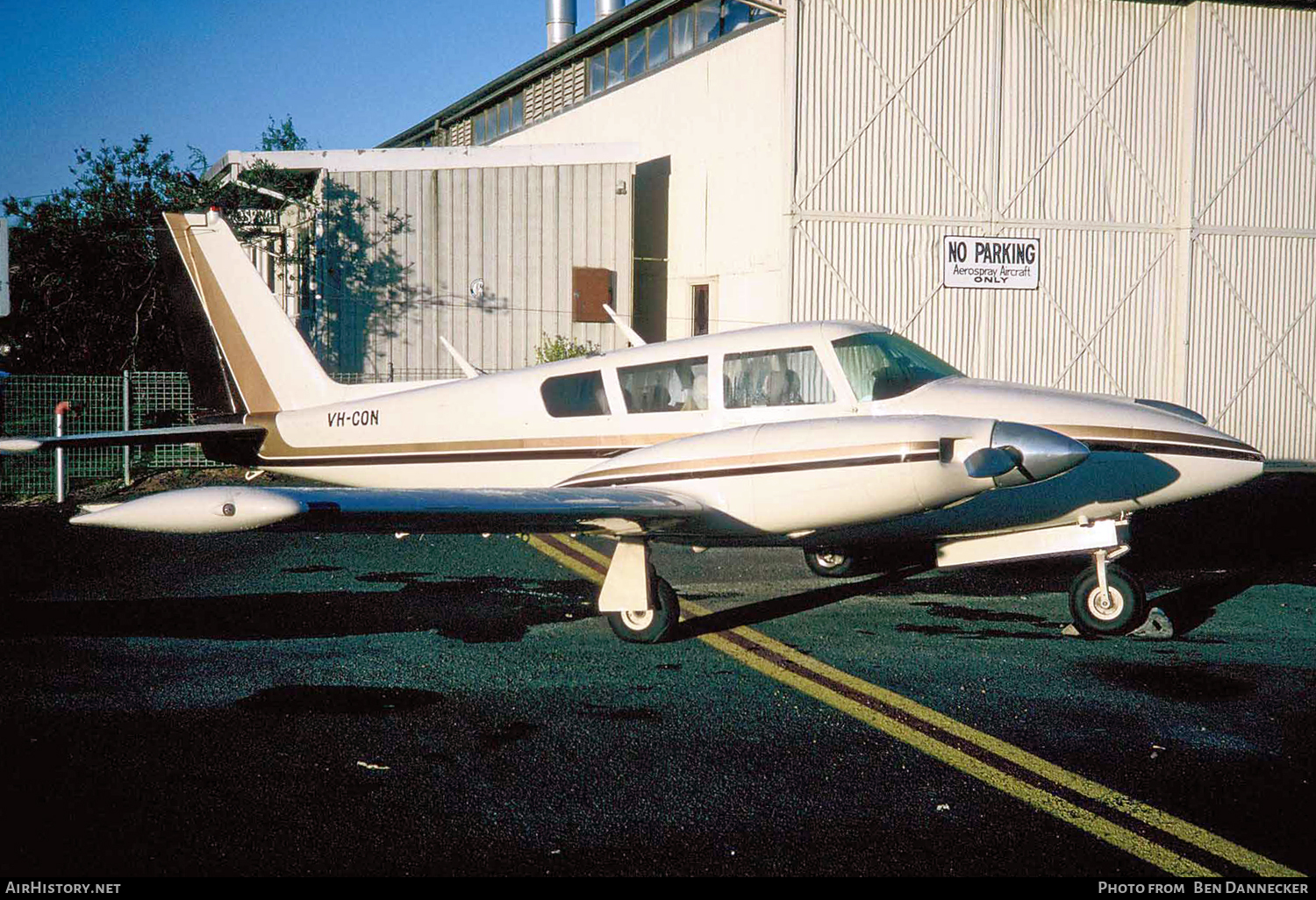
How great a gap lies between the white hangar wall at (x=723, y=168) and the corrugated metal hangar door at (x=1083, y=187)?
576mm

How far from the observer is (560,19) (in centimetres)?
4153

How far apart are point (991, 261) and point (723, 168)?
500 cm

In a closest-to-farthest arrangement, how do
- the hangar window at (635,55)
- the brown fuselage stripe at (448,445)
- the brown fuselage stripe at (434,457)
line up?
the brown fuselage stripe at (448,445), the brown fuselage stripe at (434,457), the hangar window at (635,55)

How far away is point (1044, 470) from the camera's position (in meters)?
6.76

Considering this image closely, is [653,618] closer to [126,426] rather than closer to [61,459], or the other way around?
[61,459]

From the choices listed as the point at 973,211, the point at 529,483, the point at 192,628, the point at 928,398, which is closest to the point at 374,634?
the point at 192,628

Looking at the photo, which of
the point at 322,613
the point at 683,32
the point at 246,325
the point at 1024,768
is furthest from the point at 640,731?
the point at 683,32

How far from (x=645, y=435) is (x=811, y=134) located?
10.5 m

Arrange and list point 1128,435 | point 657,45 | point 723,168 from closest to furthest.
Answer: point 1128,435, point 723,168, point 657,45

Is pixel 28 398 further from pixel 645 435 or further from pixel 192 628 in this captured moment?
pixel 645 435

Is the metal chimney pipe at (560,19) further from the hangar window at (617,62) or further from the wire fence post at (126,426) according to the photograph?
the wire fence post at (126,426)

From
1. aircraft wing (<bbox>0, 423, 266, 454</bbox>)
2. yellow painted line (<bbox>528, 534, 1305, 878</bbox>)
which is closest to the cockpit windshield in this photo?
yellow painted line (<bbox>528, 534, 1305, 878</bbox>)

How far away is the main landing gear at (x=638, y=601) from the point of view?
7.39m

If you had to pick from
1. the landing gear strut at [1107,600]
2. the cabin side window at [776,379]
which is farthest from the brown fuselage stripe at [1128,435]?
the cabin side window at [776,379]
